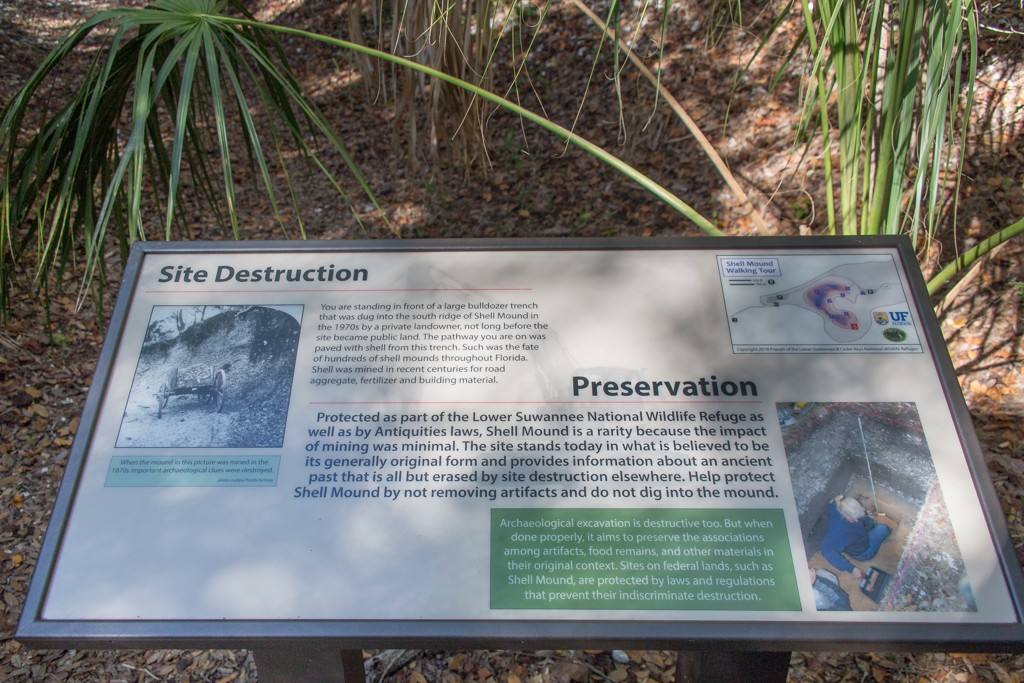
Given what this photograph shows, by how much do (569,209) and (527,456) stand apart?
2.62m

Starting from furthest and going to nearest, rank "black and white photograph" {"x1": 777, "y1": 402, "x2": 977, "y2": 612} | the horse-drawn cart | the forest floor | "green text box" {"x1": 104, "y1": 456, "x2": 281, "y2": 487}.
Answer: the forest floor
the horse-drawn cart
"green text box" {"x1": 104, "y1": 456, "x2": 281, "y2": 487}
"black and white photograph" {"x1": 777, "y1": 402, "x2": 977, "y2": 612}

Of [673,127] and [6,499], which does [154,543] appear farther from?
[673,127]

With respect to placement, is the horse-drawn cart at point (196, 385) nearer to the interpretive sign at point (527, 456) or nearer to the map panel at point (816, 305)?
the interpretive sign at point (527, 456)

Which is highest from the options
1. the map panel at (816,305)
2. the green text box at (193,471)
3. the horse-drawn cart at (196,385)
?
the map panel at (816,305)

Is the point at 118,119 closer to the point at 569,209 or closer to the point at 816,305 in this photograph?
the point at 816,305

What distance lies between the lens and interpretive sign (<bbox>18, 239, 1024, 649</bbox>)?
123 centimetres

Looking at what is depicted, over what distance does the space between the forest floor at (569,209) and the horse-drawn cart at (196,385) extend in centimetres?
103

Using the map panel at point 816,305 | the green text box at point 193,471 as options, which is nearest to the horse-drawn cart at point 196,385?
the green text box at point 193,471

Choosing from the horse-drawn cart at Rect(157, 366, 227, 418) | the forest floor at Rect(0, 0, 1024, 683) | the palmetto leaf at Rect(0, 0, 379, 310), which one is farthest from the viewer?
the forest floor at Rect(0, 0, 1024, 683)

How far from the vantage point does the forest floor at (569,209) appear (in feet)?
7.05

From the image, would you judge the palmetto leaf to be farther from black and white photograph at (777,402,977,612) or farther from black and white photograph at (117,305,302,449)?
black and white photograph at (777,402,977,612)

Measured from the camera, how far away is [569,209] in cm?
382

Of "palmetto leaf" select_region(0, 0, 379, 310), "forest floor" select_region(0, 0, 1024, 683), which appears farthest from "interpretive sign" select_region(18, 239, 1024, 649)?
"forest floor" select_region(0, 0, 1024, 683)

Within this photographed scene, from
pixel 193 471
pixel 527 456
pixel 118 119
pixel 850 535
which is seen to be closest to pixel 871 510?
pixel 850 535
